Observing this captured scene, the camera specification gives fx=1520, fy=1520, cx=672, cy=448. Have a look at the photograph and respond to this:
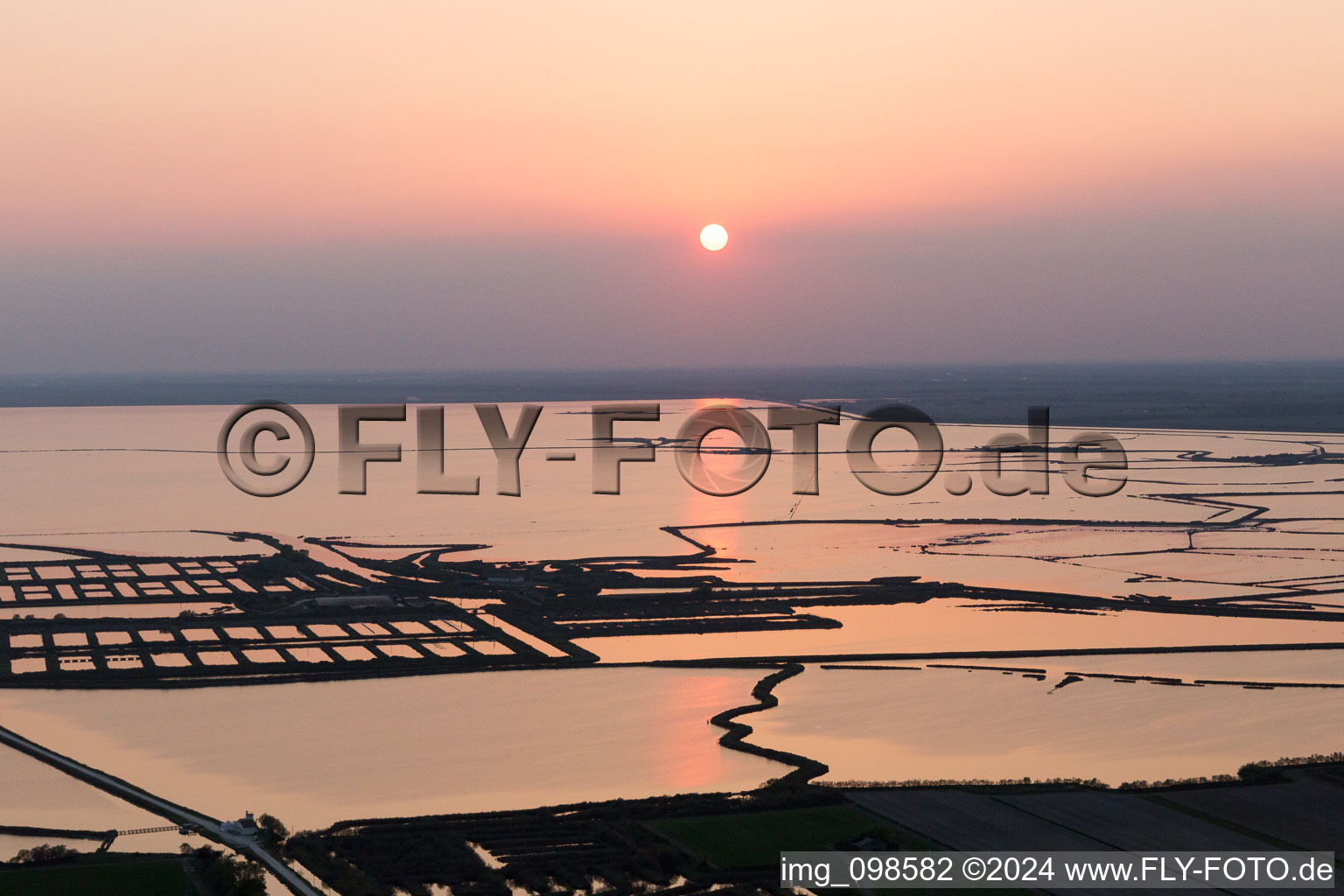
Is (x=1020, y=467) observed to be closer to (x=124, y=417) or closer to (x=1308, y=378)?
(x=124, y=417)

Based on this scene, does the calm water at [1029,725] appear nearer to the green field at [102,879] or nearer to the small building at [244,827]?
the small building at [244,827]

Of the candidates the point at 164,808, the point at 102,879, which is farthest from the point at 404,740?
the point at 102,879

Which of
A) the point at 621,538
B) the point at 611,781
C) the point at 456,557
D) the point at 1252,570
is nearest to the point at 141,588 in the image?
the point at 456,557

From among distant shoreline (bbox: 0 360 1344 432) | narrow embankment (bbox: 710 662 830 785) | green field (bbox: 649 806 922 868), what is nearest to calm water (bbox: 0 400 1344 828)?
narrow embankment (bbox: 710 662 830 785)

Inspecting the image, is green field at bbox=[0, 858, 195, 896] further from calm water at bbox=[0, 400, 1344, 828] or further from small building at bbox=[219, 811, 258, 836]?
calm water at bbox=[0, 400, 1344, 828]

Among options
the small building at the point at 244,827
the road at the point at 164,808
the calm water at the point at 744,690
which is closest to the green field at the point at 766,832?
the calm water at the point at 744,690

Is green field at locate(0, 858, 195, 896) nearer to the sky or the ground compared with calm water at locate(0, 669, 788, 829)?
nearer to the ground
